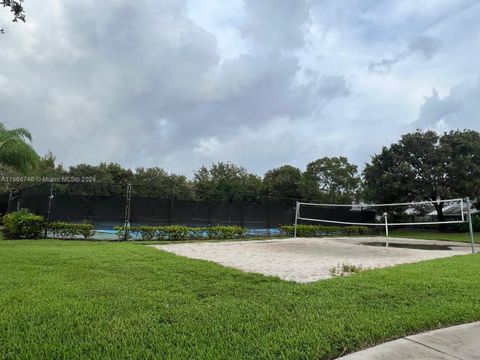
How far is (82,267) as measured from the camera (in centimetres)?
604

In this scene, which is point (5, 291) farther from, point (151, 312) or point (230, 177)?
point (230, 177)

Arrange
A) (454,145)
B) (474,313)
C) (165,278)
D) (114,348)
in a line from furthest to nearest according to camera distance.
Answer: (454,145) → (165,278) → (474,313) → (114,348)

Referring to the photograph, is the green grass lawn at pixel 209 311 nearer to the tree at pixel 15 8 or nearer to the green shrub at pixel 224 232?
the tree at pixel 15 8

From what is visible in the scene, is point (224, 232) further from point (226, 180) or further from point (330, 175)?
point (226, 180)

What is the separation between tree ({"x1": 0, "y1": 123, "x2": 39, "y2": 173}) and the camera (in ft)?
55.6

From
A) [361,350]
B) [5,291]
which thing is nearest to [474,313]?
[361,350]

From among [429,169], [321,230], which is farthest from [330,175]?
[321,230]

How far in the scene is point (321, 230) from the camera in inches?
736

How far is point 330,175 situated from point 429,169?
1193 centimetres

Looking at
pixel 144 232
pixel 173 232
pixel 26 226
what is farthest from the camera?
pixel 173 232

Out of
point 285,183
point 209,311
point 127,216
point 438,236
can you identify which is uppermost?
point 285,183

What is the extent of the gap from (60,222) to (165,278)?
883 centimetres

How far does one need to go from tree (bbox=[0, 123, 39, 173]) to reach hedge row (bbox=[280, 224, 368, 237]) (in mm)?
11831

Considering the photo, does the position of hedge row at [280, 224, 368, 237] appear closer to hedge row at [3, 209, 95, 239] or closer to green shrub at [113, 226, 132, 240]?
green shrub at [113, 226, 132, 240]
